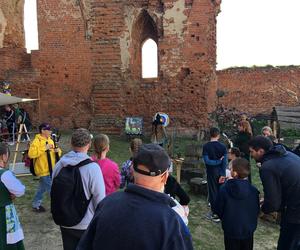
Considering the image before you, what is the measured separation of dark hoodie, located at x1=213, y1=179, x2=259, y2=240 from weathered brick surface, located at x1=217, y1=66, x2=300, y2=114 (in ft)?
67.4

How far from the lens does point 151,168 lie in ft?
6.43

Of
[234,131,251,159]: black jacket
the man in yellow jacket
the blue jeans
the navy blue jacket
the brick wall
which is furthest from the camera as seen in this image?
the brick wall

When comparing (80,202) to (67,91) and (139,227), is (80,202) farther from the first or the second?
(67,91)

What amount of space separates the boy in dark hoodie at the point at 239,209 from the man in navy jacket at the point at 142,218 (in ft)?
6.91

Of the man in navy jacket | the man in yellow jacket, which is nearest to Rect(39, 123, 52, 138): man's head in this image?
the man in yellow jacket

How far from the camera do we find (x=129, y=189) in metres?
1.93

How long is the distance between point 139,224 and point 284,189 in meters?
2.32

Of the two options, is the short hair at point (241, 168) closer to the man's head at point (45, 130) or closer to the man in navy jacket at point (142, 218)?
the man in navy jacket at point (142, 218)

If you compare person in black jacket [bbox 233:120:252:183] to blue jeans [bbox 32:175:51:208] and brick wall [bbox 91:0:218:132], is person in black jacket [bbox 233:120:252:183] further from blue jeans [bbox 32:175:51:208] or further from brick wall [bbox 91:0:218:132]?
brick wall [bbox 91:0:218:132]

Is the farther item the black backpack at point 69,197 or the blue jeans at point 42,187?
the blue jeans at point 42,187

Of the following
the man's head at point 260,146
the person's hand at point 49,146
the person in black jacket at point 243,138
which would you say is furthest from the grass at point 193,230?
the man's head at point 260,146

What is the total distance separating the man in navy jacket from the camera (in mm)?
1799

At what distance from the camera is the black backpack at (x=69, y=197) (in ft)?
10.9

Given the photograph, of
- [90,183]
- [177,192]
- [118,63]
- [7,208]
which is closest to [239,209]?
[177,192]
